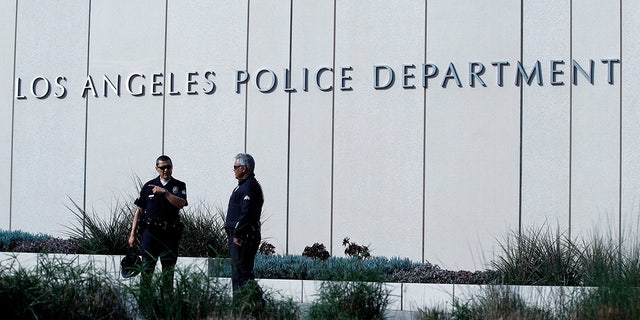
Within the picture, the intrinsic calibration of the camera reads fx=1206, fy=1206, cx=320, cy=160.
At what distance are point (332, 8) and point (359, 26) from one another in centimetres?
55

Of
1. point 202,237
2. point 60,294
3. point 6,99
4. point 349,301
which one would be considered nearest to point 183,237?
point 202,237

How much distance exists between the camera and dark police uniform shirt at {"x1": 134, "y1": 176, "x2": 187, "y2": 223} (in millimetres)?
12047

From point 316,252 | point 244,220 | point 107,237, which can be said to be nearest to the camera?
point 244,220

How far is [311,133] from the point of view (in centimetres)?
1822

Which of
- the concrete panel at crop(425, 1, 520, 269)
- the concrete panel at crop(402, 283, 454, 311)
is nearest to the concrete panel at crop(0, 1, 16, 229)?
the concrete panel at crop(425, 1, 520, 269)

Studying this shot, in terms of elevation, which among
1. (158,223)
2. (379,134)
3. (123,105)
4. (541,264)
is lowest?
(541,264)

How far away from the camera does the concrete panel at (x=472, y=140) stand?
17.1 metres

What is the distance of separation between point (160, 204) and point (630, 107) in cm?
756

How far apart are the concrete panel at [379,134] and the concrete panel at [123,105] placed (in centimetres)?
289

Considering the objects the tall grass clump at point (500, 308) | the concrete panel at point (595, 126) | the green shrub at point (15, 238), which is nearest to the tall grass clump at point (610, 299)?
the tall grass clump at point (500, 308)

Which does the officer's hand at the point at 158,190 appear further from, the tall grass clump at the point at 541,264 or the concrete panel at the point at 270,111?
the concrete panel at the point at 270,111

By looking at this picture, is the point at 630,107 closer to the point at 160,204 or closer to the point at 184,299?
the point at 160,204

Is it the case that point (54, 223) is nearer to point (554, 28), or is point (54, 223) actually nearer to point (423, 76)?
point (423, 76)

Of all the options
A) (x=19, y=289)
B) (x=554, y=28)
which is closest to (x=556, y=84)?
(x=554, y=28)
